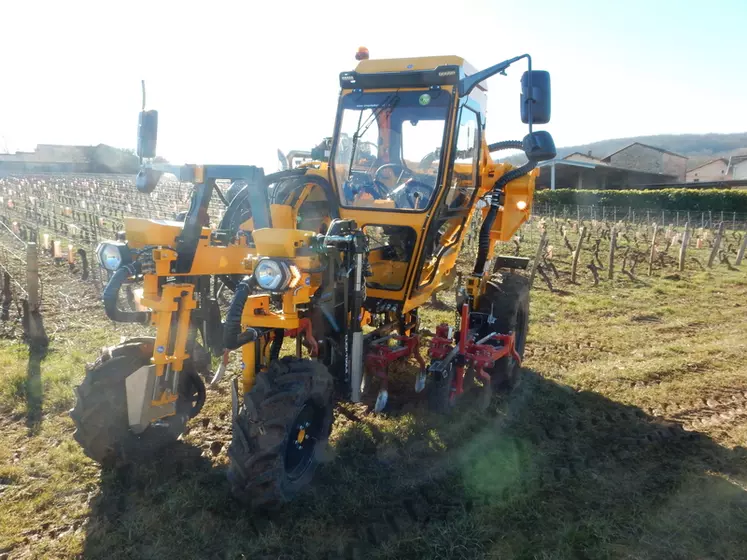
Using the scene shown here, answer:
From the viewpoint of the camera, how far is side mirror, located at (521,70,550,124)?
4074 millimetres

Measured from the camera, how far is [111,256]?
3586 mm

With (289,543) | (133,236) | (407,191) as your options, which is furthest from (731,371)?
(133,236)

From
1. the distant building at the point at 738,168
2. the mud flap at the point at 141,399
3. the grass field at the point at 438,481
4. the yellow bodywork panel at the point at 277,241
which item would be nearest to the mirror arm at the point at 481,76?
the yellow bodywork panel at the point at 277,241

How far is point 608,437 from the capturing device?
465 cm

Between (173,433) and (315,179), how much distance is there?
2226 mm

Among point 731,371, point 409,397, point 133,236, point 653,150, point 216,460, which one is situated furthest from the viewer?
point 653,150

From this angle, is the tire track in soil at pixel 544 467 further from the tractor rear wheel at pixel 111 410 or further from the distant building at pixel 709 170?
the distant building at pixel 709 170

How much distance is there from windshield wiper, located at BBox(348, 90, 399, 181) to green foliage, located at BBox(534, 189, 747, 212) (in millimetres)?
32247

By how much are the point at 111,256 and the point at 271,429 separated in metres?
1.53

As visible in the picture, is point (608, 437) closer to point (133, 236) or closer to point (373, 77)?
point (373, 77)

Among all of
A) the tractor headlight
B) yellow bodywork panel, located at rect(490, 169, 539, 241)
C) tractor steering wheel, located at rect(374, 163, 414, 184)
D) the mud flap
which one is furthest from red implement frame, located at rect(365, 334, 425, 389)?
the tractor headlight

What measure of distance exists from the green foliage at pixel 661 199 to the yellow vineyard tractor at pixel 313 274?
31730mm

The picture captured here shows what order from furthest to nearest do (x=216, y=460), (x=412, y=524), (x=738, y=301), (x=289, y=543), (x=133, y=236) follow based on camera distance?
(x=738, y=301) < (x=216, y=460) < (x=133, y=236) < (x=412, y=524) < (x=289, y=543)

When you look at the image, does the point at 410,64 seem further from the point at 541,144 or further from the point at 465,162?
the point at 541,144
